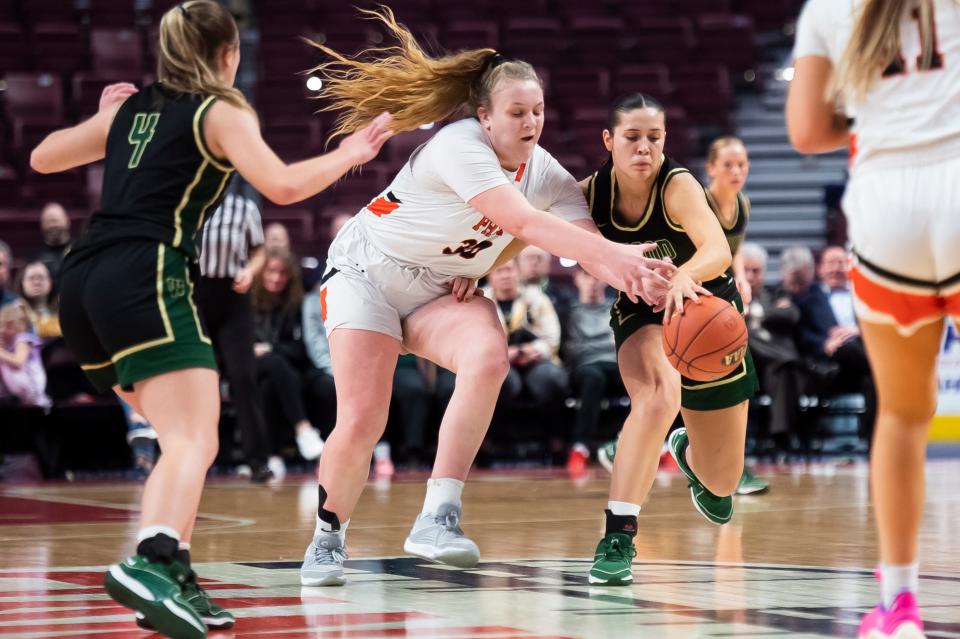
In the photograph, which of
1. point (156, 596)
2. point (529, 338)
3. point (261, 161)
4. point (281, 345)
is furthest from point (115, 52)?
point (156, 596)

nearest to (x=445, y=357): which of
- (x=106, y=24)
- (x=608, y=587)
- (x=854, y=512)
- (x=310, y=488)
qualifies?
(x=608, y=587)

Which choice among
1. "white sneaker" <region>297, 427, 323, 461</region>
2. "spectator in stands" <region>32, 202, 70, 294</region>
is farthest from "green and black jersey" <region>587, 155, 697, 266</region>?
"spectator in stands" <region>32, 202, 70, 294</region>

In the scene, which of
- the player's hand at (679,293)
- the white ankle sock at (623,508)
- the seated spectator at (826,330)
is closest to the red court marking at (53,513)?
the white ankle sock at (623,508)

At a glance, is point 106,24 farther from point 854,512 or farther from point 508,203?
point 508,203

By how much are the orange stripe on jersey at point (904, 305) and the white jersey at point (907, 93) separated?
26 cm

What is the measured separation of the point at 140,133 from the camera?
318cm

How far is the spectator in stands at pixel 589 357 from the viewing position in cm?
966

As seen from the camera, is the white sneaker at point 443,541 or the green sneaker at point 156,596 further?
the white sneaker at point 443,541

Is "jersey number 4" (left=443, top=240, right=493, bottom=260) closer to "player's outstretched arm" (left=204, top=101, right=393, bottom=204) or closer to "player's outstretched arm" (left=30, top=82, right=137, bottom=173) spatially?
"player's outstretched arm" (left=204, top=101, right=393, bottom=204)

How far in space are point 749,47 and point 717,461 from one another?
36.1ft

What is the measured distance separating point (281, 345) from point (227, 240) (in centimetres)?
160

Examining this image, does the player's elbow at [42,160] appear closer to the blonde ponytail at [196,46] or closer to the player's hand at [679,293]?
the blonde ponytail at [196,46]

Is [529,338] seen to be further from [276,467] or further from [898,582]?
[898,582]

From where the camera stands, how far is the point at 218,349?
838cm
